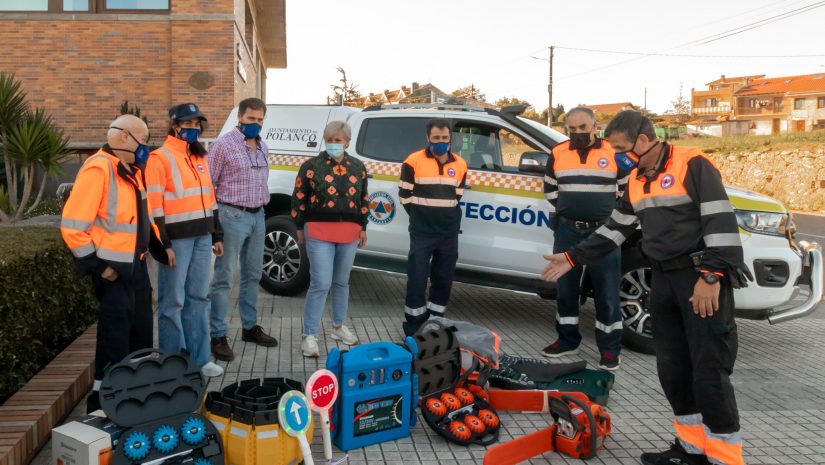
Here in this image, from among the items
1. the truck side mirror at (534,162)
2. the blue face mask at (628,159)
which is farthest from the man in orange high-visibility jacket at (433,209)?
the blue face mask at (628,159)

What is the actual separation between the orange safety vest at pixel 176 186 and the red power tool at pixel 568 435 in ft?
8.69

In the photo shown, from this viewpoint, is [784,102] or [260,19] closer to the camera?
[260,19]

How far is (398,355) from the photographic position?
4.24 meters

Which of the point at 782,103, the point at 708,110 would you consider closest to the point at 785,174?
the point at 782,103

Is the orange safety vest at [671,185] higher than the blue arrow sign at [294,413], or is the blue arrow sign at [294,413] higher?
the orange safety vest at [671,185]

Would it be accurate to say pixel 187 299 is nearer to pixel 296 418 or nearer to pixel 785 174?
pixel 296 418

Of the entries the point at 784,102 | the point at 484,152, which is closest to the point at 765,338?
the point at 484,152

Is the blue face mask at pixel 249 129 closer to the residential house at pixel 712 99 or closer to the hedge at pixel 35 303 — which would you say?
the hedge at pixel 35 303

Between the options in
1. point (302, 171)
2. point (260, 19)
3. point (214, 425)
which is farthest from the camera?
point (260, 19)

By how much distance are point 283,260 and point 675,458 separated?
5.02 m

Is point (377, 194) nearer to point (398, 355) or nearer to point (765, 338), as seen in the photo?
point (398, 355)

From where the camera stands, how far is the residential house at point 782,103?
247 feet

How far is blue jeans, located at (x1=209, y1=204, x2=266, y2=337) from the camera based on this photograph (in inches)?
222

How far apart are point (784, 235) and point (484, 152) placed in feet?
9.06
